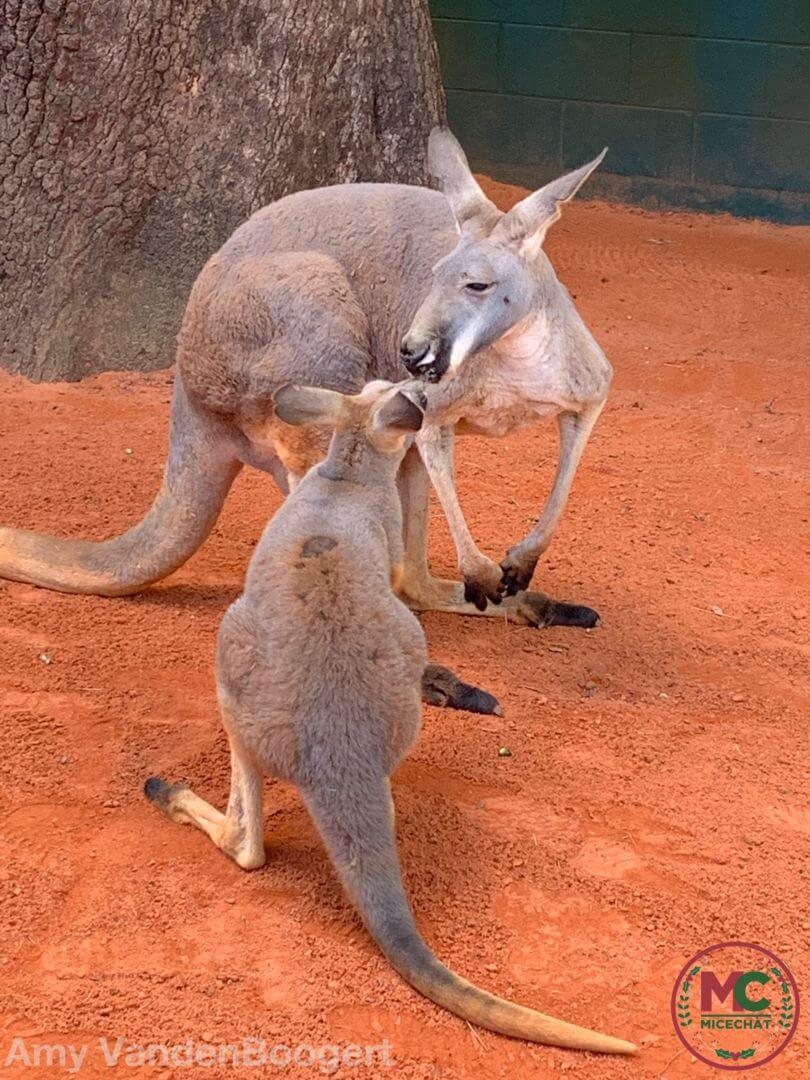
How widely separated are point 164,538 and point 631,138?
23.0 feet

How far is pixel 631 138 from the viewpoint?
34.9 feet

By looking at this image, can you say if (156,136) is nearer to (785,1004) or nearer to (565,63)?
(565,63)

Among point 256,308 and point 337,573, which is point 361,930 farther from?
point 256,308

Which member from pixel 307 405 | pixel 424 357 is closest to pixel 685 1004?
pixel 307 405

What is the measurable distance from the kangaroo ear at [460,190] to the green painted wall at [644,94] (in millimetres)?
6342

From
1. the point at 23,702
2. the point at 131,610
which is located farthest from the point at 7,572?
the point at 23,702

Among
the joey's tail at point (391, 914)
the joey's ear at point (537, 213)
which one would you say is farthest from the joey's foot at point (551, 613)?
the joey's tail at point (391, 914)

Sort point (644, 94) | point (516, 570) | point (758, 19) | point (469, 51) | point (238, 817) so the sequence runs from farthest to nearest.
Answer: point (469, 51) → point (644, 94) → point (758, 19) → point (516, 570) → point (238, 817)

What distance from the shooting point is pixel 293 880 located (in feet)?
11.4

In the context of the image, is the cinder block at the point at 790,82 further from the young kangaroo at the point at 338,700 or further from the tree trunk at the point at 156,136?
the young kangaroo at the point at 338,700

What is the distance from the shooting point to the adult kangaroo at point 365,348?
4.43m

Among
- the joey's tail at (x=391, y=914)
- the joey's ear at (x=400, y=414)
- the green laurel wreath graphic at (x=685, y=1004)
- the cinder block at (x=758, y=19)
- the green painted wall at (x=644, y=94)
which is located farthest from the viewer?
the green painted wall at (x=644, y=94)

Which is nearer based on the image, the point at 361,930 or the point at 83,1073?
the point at 83,1073

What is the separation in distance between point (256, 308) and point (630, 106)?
6853 millimetres
